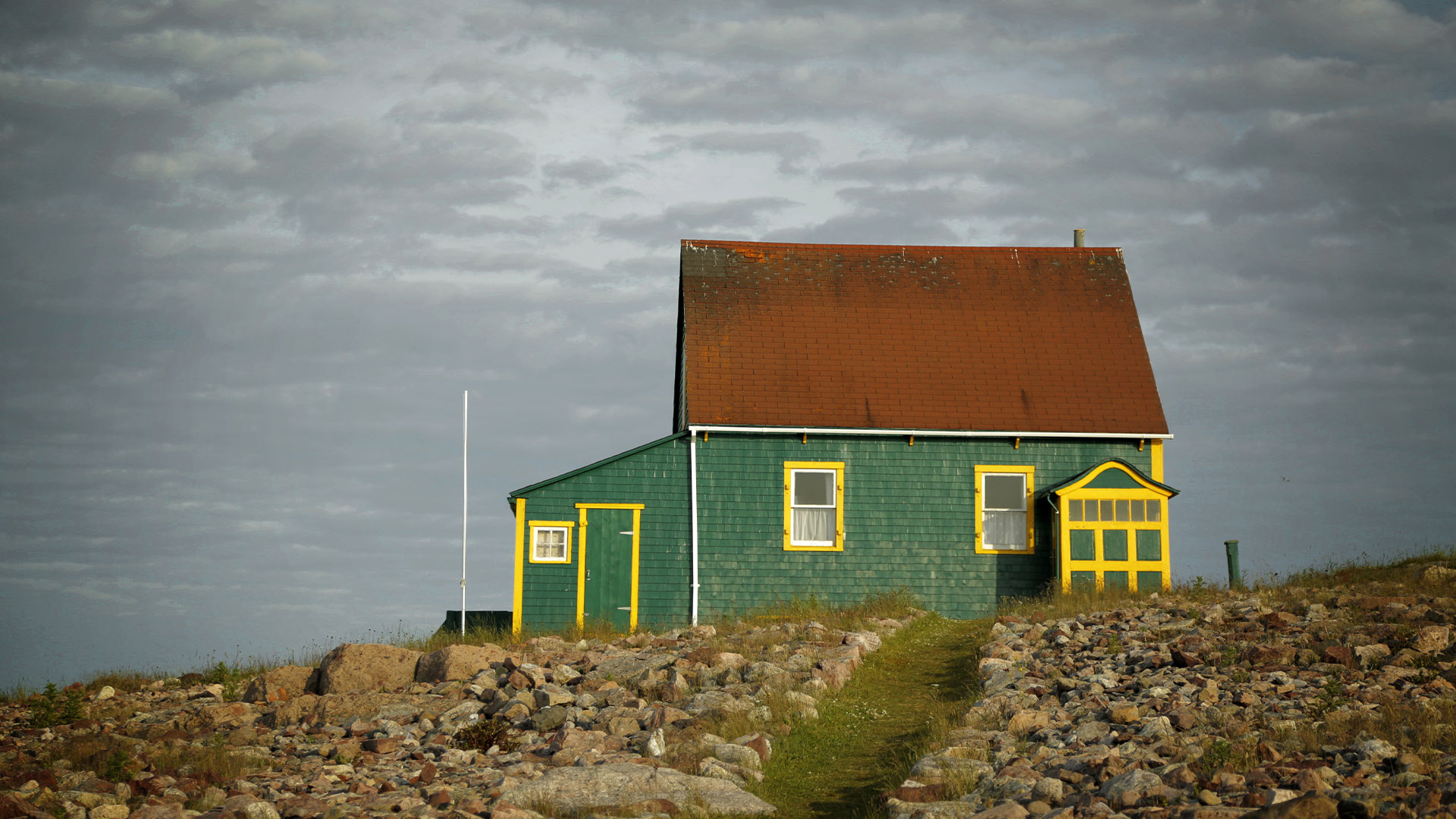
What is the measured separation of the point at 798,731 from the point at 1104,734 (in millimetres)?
3307

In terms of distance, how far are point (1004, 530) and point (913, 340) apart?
4557mm

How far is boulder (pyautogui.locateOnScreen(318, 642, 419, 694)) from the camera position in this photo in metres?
14.8

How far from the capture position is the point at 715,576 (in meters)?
21.9

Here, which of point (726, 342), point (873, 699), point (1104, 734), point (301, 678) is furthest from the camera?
point (726, 342)

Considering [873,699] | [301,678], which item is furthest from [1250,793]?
[301,678]

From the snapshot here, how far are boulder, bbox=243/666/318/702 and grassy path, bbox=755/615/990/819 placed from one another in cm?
Result: 694

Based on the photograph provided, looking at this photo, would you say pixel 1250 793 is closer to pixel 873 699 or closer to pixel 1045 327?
pixel 873 699

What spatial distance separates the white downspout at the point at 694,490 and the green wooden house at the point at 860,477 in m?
0.05

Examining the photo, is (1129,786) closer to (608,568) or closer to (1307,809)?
(1307,809)

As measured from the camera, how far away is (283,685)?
15117 mm

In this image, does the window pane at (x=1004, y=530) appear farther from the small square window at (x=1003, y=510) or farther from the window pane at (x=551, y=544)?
the window pane at (x=551, y=544)

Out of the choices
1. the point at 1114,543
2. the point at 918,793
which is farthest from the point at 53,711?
the point at 1114,543

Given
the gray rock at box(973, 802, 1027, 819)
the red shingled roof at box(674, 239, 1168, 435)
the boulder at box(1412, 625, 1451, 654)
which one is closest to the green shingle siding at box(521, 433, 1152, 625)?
the red shingled roof at box(674, 239, 1168, 435)

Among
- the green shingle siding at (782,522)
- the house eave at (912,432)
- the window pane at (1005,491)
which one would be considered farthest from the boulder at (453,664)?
the window pane at (1005,491)
